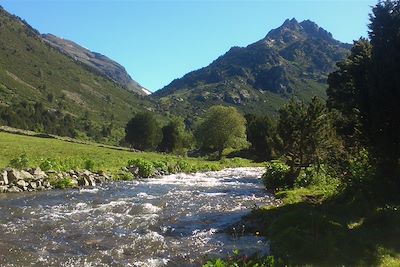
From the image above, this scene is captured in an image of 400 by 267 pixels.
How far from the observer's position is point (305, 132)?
3659 cm

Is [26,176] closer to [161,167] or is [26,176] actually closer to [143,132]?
[161,167]

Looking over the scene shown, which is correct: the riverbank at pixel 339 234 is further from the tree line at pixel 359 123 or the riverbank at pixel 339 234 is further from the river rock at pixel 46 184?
the river rock at pixel 46 184

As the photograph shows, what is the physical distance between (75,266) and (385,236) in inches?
443

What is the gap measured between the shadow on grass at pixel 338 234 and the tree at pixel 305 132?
51.3 ft

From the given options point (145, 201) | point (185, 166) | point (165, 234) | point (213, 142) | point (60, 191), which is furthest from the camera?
point (213, 142)

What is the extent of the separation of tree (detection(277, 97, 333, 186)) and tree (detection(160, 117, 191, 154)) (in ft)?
286

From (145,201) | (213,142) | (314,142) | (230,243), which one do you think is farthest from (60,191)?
(213,142)

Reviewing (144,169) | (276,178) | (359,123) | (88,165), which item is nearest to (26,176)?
(88,165)

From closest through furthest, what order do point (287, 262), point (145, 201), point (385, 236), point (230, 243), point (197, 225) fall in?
point (287, 262) < point (385, 236) < point (230, 243) < point (197, 225) < point (145, 201)

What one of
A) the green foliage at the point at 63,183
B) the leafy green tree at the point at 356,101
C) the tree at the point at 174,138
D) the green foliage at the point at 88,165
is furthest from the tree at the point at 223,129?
the green foliage at the point at 63,183

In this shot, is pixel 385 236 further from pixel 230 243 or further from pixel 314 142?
pixel 314 142

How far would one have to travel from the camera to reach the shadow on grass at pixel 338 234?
550 inches

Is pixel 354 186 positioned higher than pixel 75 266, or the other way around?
pixel 354 186

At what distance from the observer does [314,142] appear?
35.9m
